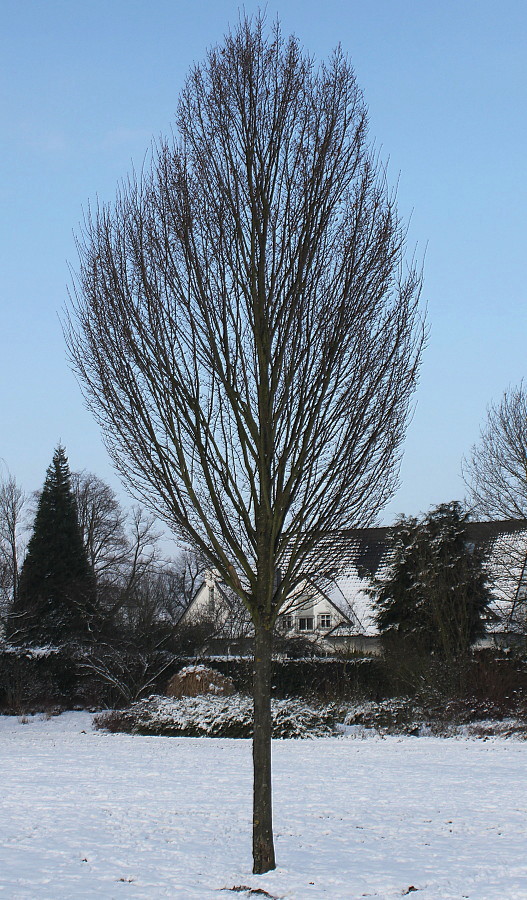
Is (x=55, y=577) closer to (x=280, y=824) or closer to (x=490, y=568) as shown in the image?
(x=490, y=568)

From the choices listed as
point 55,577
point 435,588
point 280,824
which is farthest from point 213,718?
point 280,824

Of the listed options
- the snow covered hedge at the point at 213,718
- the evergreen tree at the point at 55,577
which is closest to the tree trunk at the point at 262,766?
the snow covered hedge at the point at 213,718

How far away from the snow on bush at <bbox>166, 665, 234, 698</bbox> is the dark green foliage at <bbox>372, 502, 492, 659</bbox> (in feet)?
13.0

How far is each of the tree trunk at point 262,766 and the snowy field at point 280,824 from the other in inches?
6.4

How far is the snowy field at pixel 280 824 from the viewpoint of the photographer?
19.7 feet

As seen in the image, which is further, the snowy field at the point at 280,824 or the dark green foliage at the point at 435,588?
the dark green foliage at the point at 435,588

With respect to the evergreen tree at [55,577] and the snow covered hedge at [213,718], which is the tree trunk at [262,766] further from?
the evergreen tree at [55,577]

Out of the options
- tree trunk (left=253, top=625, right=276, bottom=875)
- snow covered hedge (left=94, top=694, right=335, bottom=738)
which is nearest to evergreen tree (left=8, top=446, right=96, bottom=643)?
snow covered hedge (left=94, top=694, right=335, bottom=738)

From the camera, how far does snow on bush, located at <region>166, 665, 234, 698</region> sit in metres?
19.3

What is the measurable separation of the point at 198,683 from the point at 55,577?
7.69 meters

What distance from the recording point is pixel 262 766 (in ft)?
20.0

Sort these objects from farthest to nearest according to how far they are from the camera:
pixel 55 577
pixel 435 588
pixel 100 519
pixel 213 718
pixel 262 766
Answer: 1. pixel 100 519
2. pixel 55 577
3. pixel 435 588
4. pixel 213 718
5. pixel 262 766

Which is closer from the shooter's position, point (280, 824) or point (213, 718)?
point (280, 824)

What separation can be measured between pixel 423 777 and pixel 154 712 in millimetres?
8614
